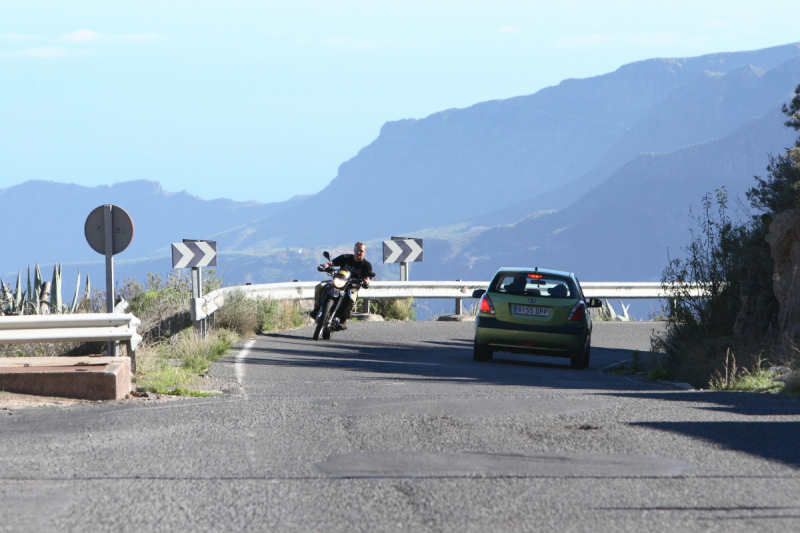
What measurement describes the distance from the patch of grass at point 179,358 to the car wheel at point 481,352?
382cm

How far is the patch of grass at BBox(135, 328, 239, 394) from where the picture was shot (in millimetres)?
9586

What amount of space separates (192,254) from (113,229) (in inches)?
219

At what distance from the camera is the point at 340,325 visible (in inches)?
653

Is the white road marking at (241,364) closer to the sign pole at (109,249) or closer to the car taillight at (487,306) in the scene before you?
the sign pole at (109,249)

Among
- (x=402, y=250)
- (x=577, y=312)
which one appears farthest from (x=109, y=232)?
(x=402, y=250)

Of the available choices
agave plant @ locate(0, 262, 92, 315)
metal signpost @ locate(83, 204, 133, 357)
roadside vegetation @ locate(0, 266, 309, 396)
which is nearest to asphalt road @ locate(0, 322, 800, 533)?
roadside vegetation @ locate(0, 266, 309, 396)

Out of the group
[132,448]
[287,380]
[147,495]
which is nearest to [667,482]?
[147,495]

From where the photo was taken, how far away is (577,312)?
13664mm

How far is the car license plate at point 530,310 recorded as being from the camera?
44.4ft

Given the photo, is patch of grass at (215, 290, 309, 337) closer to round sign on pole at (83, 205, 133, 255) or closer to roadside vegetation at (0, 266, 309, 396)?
roadside vegetation at (0, 266, 309, 396)

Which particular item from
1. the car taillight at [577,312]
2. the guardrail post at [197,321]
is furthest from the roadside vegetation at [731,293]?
the guardrail post at [197,321]

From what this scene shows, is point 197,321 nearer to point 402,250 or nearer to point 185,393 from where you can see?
point 185,393

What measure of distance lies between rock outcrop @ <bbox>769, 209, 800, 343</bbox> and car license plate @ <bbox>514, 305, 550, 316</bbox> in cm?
317

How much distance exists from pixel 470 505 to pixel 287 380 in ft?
20.9
